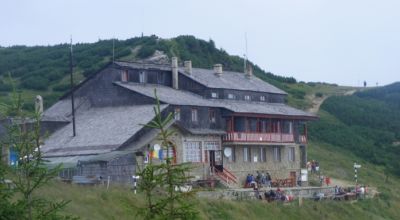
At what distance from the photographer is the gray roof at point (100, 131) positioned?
48156mm

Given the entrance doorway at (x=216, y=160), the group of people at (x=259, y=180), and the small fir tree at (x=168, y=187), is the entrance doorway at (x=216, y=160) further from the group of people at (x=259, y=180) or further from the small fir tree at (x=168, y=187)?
the small fir tree at (x=168, y=187)

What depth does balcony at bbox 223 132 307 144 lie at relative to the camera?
54.8 m

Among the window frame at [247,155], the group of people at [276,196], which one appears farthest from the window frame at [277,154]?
the group of people at [276,196]

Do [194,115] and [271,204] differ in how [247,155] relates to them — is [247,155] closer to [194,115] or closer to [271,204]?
[194,115]

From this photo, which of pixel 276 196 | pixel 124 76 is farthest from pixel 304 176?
pixel 124 76

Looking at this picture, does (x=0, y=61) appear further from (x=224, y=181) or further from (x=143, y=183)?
(x=143, y=183)

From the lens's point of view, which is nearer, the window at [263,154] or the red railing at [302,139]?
the window at [263,154]

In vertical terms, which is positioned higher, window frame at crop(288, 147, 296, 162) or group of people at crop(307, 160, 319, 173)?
window frame at crop(288, 147, 296, 162)

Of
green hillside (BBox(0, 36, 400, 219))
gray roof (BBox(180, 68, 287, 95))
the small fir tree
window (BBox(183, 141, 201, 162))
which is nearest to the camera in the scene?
the small fir tree

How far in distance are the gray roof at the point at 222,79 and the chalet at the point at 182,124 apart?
68 mm

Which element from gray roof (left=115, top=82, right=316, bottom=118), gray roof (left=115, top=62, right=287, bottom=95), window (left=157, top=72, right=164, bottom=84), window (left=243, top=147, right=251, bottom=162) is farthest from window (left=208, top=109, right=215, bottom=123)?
window (left=157, top=72, right=164, bottom=84)

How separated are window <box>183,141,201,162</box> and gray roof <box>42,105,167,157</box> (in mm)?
3159

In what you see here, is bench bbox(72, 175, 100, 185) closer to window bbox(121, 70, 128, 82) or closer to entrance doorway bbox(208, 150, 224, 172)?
entrance doorway bbox(208, 150, 224, 172)

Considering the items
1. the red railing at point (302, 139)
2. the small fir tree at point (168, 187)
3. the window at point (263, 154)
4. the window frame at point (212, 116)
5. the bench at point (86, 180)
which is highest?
the window frame at point (212, 116)
